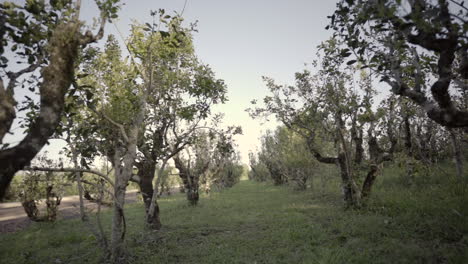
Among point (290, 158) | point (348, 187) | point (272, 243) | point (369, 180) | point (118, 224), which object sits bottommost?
point (272, 243)

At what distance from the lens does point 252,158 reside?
73.0 m

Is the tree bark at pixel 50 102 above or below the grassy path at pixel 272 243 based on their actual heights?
above

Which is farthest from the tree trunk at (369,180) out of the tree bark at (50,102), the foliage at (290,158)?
the tree bark at (50,102)

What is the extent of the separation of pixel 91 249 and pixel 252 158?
63404 mm

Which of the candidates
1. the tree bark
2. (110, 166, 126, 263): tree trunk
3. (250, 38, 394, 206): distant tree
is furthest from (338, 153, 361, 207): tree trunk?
the tree bark

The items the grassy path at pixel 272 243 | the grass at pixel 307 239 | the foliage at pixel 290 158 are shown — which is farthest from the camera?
the foliage at pixel 290 158

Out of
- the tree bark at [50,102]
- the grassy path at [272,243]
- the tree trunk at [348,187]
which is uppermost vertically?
the tree bark at [50,102]

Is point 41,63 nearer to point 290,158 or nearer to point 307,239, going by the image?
point 307,239

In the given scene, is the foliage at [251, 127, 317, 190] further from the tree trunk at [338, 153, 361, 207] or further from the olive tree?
the olive tree

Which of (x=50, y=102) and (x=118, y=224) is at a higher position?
(x=50, y=102)

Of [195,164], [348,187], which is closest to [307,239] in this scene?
[348,187]

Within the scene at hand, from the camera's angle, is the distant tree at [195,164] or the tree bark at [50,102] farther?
the distant tree at [195,164]

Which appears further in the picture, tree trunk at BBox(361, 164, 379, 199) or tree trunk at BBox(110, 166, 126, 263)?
tree trunk at BBox(361, 164, 379, 199)

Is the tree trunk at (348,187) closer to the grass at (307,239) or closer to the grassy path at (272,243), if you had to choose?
the grass at (307,239)
